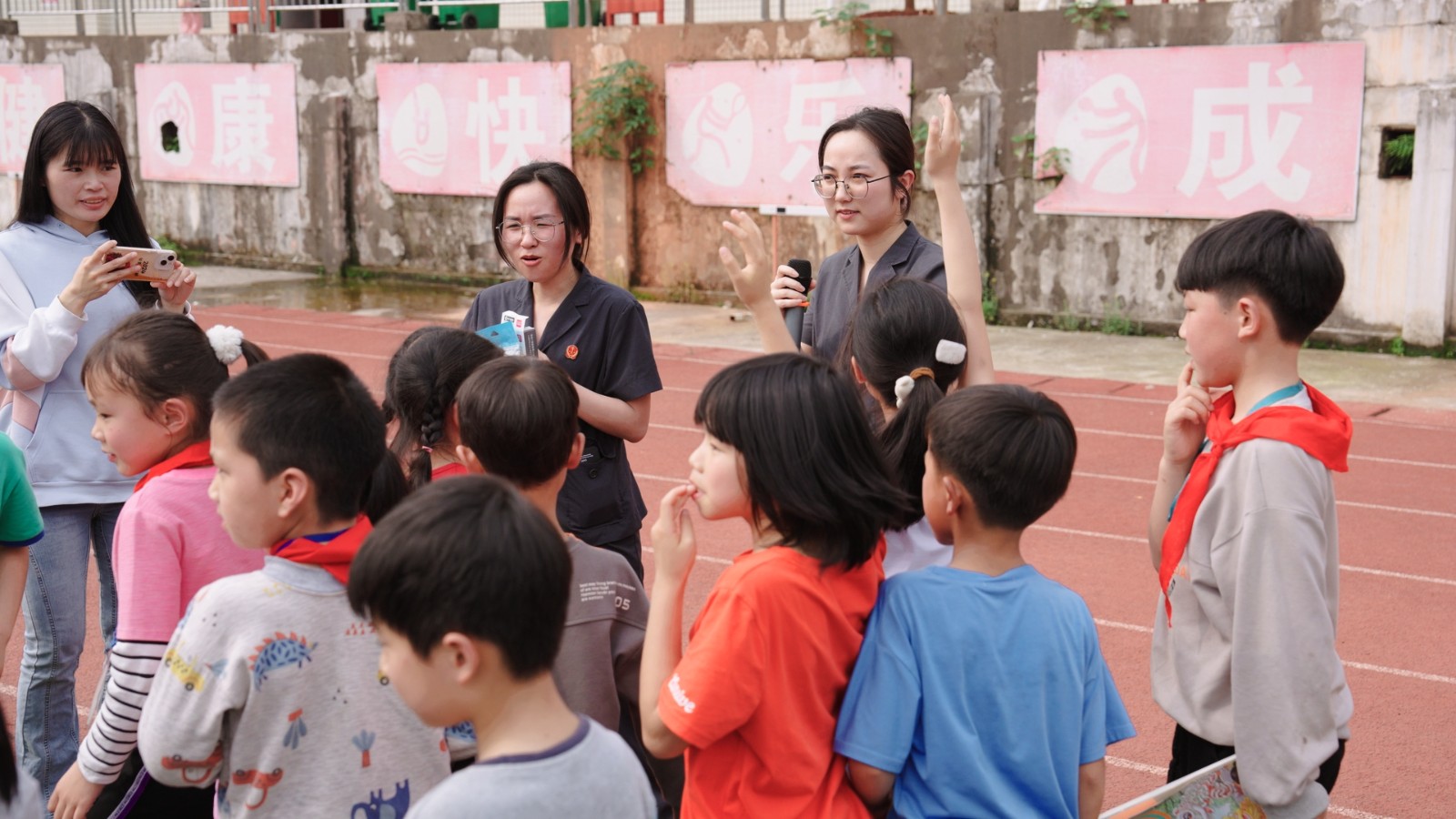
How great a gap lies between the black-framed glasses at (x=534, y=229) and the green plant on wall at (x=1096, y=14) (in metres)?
7.88

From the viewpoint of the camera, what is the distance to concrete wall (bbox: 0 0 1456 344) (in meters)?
9.16

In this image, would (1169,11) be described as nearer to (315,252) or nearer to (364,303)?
(364,303)

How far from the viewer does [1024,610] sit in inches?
75.9

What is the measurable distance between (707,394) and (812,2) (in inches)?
432

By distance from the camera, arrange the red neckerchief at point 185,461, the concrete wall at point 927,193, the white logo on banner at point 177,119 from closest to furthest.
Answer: the red neckerchief at point 185,461 → the concrete wall at point 927,193 → the white logo on banner at point 177,119

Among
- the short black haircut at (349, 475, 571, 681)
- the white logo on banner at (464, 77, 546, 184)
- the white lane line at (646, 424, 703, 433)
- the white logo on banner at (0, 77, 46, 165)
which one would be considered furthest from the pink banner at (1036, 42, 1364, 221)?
the white logo on banner at (0, 77, 46, 165)

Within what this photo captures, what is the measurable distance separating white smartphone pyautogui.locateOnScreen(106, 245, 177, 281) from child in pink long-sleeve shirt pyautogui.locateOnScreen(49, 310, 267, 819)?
0.67 metres

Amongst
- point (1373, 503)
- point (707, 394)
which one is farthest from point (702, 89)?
point (707, 394)

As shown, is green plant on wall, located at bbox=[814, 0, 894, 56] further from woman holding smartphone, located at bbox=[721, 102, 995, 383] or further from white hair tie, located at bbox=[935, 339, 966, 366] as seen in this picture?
white hair tie, located at bbox=[935, 339, 966, 366]

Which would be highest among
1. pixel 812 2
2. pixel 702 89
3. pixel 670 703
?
pixel 812 2

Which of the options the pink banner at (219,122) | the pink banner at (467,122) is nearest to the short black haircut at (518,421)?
the pink banner at (467,122)

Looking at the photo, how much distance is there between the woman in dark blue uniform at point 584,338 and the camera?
3111mm

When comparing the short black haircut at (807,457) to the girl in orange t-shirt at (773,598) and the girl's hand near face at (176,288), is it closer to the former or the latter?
the girl in orange t-shirt at (773,598)

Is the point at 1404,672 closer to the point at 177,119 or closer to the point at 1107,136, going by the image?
the point at 1107,136
